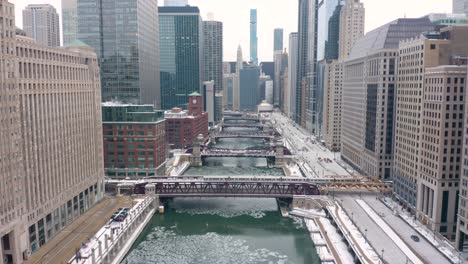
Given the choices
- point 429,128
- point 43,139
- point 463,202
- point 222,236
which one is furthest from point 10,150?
point 429,128

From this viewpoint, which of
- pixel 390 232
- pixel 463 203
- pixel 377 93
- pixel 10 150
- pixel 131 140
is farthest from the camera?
pixel 131 140

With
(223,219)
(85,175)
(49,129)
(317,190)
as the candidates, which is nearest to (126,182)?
(85,175)

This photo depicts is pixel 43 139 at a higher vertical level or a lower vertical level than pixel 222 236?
higher

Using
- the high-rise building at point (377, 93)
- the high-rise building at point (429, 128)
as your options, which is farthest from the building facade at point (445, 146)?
the high-rise building at point (377, 93)

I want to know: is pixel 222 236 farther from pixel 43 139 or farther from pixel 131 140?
pixel 131 140

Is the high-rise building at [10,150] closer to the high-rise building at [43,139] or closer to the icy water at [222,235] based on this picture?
the high-rise building at [43,139]

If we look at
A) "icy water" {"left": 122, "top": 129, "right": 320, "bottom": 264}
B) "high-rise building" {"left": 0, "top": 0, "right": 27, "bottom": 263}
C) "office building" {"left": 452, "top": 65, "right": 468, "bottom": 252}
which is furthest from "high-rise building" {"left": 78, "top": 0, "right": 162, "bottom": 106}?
"office building" {"left": 452, "top": 65, "right": 468, "bottom": 252}

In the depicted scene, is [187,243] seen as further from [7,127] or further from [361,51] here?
[361,51]
